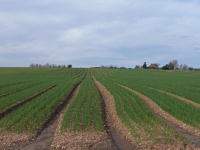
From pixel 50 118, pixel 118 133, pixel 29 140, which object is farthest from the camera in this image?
pixel 50 118

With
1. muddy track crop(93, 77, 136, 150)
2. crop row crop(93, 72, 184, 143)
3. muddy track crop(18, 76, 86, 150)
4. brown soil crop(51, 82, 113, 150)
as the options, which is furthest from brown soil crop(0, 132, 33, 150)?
crop row crop(93, 72, 184, 143)

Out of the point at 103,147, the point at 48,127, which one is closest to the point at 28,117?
the point at 48,127

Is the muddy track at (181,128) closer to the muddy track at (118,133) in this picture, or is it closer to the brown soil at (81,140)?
the muddy track at (118,133)

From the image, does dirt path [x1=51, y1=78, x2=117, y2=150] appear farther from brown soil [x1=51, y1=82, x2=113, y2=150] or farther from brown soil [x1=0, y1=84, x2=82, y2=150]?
brown soil [x1=0, y1=84, x2=82, y2=150]

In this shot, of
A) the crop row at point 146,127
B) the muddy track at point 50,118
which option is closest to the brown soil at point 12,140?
the muddy track at point 50,118

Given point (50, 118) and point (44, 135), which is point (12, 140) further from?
point (50, 118)

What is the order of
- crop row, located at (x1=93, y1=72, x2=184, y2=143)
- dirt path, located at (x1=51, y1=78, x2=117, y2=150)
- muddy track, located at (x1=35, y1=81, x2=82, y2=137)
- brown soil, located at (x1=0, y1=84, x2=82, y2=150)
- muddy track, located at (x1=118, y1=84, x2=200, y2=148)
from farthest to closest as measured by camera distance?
muddy track, located at (x1=35, y1=81, x2=82, y2=137) → muddy track, located at (x1=118, y1=84, x2=200, y2=148) → crop row, located at (x1=93, y1=72, x2=184, y2=143) → brown soil, located at (x1=0, y1=84, x2=82, y2=150) → dirt path, located at (x1=51, y1=78, x2=117, y2=150)

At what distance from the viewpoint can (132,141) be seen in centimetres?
1101

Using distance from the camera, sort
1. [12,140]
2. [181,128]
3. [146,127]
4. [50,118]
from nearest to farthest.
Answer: [12,140], [146,127], [181,128], [50,118]

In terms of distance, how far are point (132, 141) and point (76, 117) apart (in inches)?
184

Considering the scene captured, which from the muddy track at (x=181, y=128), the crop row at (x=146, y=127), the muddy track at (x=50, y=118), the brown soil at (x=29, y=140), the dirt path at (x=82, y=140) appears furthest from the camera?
the muddy track at (x=50, y=118)

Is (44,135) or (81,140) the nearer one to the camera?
(81,140)

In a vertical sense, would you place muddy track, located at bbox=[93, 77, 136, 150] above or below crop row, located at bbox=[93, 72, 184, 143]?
below

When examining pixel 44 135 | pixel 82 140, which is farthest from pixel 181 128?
pixel 44 135
